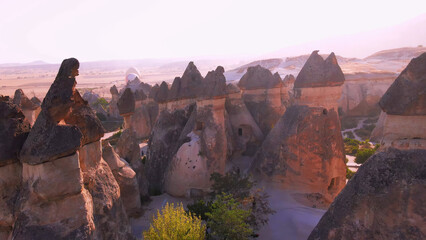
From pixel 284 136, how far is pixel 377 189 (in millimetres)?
5414

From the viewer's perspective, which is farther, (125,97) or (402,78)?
(125,97)

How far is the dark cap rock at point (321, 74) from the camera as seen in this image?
977 cm

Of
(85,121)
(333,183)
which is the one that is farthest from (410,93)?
(333,183)

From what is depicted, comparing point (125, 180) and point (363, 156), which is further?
point (363, 156)

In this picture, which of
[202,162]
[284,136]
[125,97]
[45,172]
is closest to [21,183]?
[45,172]

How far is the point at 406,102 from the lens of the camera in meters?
5.17

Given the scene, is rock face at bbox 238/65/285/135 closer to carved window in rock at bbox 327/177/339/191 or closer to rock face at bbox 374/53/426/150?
carved window in rock at bbox 327/177/339/191

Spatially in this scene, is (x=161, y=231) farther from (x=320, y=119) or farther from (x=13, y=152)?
(x=320, y=119)

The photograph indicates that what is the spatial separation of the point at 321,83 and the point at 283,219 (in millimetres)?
4212

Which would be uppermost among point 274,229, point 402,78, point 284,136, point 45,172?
point 402,78

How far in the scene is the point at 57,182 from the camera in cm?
482

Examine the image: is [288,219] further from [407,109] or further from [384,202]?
[407,109]

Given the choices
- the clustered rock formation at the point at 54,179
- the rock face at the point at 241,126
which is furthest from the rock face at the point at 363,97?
the clustered rock formation at the point at 54,179

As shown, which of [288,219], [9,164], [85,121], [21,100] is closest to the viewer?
[9,164]
